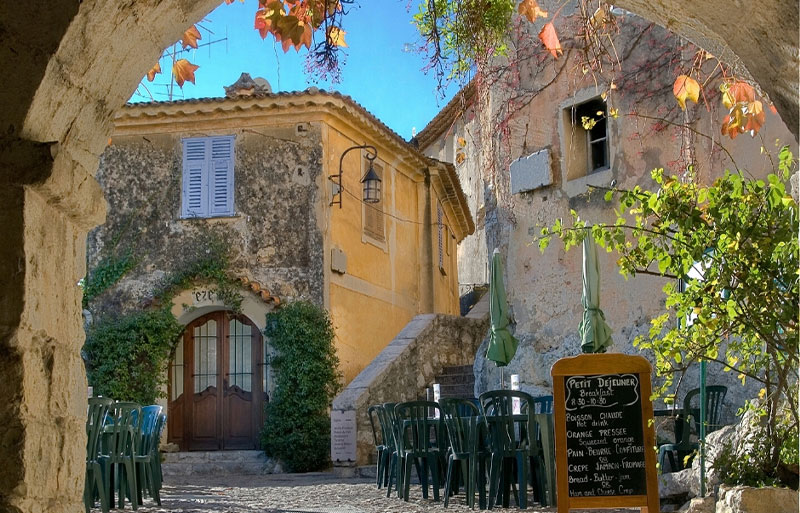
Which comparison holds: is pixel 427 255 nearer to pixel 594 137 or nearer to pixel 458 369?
pixel 458 369

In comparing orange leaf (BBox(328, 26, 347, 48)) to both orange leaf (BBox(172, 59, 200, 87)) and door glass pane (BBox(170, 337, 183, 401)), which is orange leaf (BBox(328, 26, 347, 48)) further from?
door glass pane (BBox(170, 337, 183, 401))

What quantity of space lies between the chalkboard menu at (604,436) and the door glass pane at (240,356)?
10.3 meters

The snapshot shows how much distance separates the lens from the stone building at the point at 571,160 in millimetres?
10352

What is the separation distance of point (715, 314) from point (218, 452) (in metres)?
11.6

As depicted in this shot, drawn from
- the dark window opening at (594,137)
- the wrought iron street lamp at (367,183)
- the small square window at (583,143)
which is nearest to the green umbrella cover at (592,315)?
the small square window at (583,143)

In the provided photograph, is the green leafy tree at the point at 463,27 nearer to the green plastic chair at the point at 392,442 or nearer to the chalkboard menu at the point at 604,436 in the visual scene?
the chalkboard menu at the point at 604,436

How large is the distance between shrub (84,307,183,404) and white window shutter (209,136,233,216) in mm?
1799

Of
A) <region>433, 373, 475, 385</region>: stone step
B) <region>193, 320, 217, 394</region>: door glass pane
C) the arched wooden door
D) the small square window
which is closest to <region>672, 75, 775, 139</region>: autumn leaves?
the small square window

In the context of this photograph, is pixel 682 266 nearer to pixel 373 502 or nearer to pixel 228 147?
pixel 373 502

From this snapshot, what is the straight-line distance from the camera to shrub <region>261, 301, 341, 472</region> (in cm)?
1438

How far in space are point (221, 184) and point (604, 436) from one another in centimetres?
1104

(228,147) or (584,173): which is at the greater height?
(228,147)

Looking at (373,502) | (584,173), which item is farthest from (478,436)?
(584,173)

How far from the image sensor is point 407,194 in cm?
1855
